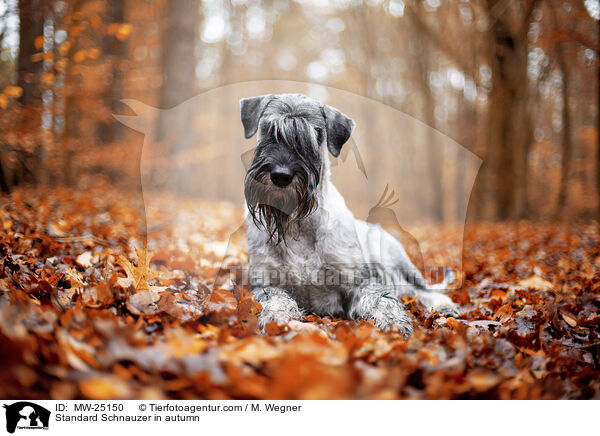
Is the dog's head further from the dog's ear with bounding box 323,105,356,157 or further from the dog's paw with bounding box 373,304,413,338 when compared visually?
the dog's paw with bounding box 373,304,413,338

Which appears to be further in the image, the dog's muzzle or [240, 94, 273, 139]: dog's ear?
[240, 94, 273, 139]: dog's ear

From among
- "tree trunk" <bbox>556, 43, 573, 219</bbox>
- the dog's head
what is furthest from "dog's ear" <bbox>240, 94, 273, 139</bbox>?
"tree trunk" <bbox>556, 43, 573, 219</bbox>

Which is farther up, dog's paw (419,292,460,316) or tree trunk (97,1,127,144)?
tree trunk (97,1,127,144)

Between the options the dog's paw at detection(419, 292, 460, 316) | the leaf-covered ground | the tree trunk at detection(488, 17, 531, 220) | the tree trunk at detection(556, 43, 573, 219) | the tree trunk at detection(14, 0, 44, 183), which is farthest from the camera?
the tree trunk at detection(556, 43, 573, 219)

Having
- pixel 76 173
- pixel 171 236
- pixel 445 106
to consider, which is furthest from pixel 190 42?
pixel 445 106

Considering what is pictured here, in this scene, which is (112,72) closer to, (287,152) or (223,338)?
(287,152)

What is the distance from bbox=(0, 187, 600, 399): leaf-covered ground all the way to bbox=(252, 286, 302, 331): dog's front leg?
0.33 ft

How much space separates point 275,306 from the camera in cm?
265

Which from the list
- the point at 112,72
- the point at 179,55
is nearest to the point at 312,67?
the point at 179,55

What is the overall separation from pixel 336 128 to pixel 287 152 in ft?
1.61

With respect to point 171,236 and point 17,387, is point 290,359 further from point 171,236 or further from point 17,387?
point 171,236
